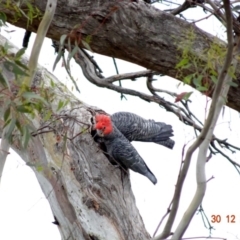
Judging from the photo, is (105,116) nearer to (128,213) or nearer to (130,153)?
(130,153)

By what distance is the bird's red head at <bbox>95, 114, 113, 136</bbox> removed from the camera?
2414 mm

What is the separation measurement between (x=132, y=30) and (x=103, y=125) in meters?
0.31

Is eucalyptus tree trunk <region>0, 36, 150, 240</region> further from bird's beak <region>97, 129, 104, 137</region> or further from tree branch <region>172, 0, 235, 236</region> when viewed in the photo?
tree branch <region>172, 0, 235, 236</region>

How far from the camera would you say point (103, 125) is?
2.43m

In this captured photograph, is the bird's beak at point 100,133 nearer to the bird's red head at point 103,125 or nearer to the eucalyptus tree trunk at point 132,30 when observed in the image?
the bird's red head at point 103,125

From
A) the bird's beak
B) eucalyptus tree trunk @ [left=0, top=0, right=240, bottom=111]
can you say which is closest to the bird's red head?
the bird's beak

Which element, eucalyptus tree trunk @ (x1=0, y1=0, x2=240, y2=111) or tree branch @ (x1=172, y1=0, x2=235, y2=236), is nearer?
tree branch @ (x1=172, y1=0, x2=235, y2=236)

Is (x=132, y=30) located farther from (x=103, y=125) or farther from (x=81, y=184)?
(x=81, y=184)

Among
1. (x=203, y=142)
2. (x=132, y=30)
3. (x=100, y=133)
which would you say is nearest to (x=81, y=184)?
(x=100, y=133)

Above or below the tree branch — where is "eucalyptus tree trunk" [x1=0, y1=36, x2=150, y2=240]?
above

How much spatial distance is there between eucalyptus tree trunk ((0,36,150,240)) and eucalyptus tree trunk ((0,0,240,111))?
226 mm

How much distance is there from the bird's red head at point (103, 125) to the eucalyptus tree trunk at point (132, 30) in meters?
0.21

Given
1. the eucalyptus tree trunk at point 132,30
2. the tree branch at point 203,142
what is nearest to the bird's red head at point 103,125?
the eucalyptus tree trunk at point 132,30

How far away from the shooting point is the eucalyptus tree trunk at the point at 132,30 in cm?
235
